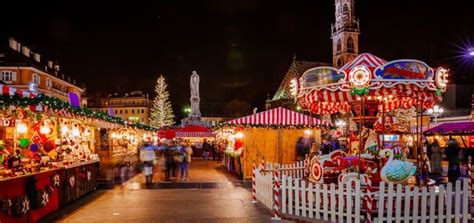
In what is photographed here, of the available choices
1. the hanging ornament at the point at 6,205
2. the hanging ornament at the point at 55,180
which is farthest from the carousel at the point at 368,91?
the hanging ornament at the point at 6,205

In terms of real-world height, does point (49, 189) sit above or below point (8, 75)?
below

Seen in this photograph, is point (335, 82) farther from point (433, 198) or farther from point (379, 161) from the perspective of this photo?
point (433, 198)

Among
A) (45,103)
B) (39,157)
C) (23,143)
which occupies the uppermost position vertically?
(45,103)

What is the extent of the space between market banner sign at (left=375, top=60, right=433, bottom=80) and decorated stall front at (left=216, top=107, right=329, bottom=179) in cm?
722

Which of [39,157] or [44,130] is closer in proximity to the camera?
[39,157]

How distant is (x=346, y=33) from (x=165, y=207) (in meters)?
70.9

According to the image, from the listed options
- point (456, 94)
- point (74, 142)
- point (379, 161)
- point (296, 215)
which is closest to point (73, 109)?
point (74, 142)

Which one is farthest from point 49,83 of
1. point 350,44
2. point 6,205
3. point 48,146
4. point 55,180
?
point 350,44

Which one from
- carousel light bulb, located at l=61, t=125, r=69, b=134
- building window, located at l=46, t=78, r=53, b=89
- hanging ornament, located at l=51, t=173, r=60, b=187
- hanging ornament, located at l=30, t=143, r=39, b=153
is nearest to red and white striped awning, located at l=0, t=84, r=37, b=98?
hanging ornament, located at l=51, t=173, r=60, b=187

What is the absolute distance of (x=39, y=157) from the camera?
12.5 meters

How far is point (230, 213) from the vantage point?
10.5 m

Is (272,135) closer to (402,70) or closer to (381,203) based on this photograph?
(402,70)

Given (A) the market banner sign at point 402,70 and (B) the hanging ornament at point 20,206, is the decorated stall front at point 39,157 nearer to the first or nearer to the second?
(B) the hanging ornament at point 20,206

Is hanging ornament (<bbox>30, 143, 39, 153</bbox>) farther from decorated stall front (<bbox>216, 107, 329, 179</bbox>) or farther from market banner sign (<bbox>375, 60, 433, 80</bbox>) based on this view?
market banner sign (<bbox>375, 60, 433, 80</bbox>)
